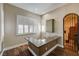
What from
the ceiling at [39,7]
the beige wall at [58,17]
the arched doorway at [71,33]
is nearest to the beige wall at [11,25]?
the ceiling at [39,7]

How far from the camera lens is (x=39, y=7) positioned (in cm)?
214

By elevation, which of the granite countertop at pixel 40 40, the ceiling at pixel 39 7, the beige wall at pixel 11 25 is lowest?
the granite countertop at pixel 40 40

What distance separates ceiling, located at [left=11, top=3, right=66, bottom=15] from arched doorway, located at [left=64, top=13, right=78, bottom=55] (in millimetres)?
330

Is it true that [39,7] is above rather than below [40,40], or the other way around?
above

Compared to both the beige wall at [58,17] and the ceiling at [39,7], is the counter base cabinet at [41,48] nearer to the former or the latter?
the beige wall at [58,17]

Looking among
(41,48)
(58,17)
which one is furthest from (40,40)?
(58,17)

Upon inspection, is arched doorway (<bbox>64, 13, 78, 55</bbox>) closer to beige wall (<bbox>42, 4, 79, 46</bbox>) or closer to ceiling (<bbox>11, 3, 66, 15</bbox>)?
beige wall (<bbox>42, 4, 79, 46</bbox>)

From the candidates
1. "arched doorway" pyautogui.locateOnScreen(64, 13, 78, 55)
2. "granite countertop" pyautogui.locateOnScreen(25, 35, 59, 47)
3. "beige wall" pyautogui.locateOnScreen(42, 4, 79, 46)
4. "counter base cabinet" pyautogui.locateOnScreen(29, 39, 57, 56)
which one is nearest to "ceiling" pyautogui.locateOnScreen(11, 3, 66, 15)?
"beige wall" pyautogui.locateOnScreen(42, 4, 79, 46)

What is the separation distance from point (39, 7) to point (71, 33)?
0.83 metres

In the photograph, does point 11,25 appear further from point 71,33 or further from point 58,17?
point 71,33

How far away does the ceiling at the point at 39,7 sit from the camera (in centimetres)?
210

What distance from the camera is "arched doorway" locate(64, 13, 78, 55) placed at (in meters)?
2.08

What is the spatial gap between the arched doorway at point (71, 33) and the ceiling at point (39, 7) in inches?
13.0

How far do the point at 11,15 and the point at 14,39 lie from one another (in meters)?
0.48
